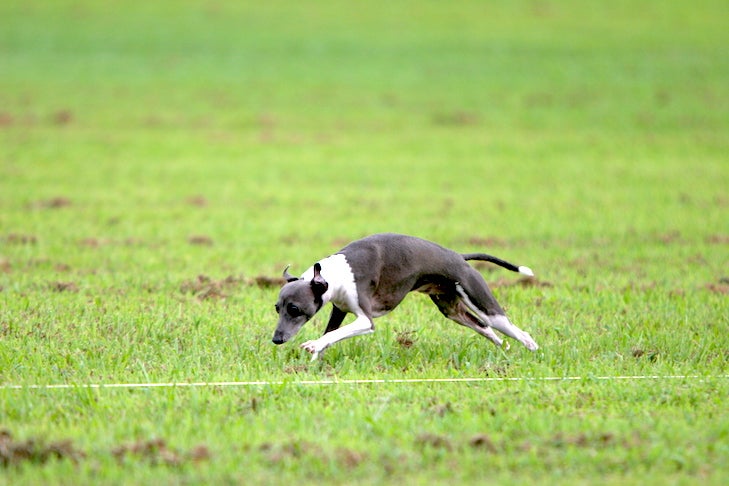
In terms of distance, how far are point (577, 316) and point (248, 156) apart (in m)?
15.9

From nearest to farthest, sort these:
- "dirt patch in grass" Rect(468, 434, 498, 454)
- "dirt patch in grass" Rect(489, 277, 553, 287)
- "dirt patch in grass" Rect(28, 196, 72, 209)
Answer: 1. "dirt patch in grass" Rect(468, 434, 498, 454)
2. "dirt patch in grass" Rect(489, 277, 553, 287)
3. "dirt patch in grass" Rect(28, 196, 72, 209)

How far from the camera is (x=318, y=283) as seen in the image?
845cm

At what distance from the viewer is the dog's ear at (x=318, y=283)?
332 inches

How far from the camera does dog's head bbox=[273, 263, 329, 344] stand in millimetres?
8492

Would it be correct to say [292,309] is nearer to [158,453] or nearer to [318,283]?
[318,283]

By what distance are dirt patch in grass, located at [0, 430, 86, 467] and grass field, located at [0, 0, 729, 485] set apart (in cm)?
2

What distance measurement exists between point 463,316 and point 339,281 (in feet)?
4.69

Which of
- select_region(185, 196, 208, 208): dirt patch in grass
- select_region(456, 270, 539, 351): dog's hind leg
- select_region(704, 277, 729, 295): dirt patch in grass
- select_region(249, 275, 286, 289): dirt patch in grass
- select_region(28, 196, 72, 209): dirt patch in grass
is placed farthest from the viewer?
select_region(185, 196, 208, 208): dirt patch in grass

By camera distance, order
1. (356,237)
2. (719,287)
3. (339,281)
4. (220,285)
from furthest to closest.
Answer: (356,237) < (719,287) < (220,285) < (339,281)

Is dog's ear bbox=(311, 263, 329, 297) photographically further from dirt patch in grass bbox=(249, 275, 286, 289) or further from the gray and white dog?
dirt patch in grass bbox=(249, 275, 286, 289)

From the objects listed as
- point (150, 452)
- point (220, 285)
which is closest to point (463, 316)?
point (220, 285)

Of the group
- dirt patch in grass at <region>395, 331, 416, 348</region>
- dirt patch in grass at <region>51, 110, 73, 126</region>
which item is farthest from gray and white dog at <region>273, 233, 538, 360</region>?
dirt patch in grass at <region>51, 110, 73, 126</region>

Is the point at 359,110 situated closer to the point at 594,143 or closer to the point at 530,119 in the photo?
the point at 530,119

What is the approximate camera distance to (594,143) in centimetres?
2655
